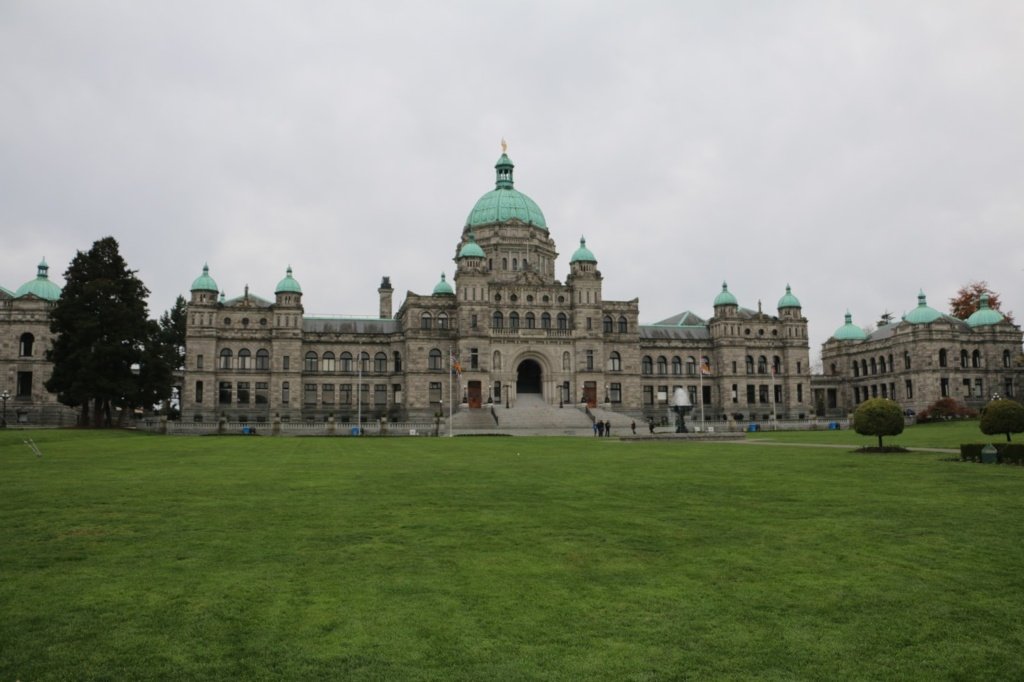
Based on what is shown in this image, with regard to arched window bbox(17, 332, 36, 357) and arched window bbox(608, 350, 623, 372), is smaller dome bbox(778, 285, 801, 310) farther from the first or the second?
arched window bbox(17, 332, 36, 357)

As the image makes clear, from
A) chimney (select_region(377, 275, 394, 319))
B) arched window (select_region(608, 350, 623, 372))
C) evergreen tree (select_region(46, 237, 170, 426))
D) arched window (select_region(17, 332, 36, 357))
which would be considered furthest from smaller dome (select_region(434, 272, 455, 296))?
arched window (select_region(17, 332, 36, 357))

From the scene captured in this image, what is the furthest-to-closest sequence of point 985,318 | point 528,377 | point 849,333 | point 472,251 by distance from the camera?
point 849,333 < point 985,318 < point 528,377 < point 472,251

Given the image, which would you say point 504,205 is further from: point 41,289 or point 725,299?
point 41,289

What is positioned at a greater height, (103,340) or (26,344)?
(26,344)

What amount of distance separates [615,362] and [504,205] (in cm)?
2247

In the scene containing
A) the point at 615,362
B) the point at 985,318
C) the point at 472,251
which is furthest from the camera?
the point at 985,318

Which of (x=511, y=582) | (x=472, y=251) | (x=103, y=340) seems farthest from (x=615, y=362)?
(x=511, y=582)

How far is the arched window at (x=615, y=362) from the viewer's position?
83.8 m

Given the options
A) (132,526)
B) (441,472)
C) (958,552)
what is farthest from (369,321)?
(958,552)

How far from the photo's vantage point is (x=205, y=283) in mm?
78938

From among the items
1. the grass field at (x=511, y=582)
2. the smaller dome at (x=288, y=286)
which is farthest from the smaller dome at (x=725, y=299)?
the grass field at (x=511, y=582)

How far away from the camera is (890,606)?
375 inches

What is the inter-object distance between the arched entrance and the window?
67.8 ft

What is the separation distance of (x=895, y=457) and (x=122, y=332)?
2245 inches
